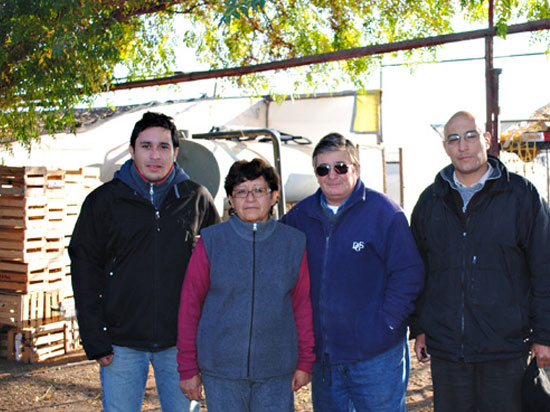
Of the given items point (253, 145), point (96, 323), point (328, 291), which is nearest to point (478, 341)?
point (328, 291)

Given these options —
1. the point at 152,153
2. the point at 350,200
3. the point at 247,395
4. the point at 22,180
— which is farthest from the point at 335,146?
the point at 22,180

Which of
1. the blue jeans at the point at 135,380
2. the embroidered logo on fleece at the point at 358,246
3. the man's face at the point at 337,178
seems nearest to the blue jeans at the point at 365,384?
the embroidered logo on fleece at the point at 358,246

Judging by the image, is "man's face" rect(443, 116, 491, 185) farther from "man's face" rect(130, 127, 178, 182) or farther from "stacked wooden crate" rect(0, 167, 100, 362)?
"stacked wooden crate" rect(0, 167, 100, 362)

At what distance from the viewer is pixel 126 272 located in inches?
122

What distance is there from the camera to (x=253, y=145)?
10516mm

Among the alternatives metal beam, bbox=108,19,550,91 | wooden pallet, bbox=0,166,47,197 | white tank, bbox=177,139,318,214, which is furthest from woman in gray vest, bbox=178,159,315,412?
wooden pallet, bbox=0,166,47,197

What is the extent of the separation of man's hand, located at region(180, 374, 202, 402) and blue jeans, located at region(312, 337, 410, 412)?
0.64 meters

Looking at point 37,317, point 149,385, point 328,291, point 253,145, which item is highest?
point 253,145

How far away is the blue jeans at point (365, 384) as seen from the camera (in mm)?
3020

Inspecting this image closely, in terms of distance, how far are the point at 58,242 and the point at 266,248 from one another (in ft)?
17.9

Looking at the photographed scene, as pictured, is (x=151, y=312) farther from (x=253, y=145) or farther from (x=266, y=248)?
(x=253, y=145)

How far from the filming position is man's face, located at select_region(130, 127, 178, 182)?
3.17 m

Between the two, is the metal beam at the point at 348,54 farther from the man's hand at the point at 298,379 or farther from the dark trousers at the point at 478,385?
the man's hand at the point at 298,379

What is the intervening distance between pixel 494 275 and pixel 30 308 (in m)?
6.00
